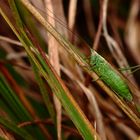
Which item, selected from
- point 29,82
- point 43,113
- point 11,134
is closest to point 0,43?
point 29,82

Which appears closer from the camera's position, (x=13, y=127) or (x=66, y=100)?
(x=66, y=100)

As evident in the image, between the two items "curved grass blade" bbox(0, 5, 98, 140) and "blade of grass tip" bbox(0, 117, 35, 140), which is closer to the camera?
"curved grass blade" bbox(0, 5, 98, 140)

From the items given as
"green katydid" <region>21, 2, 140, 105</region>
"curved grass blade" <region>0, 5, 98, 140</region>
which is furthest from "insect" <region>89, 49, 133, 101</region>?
"curved grass blade" <region>0, 5, 98, 140</region>

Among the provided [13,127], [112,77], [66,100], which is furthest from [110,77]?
[13,127]

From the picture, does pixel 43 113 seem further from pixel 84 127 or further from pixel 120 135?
pixel 84 127

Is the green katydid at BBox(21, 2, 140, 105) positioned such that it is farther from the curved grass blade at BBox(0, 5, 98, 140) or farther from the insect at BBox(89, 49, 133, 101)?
the curved grass blade at BBox(0, 5, 98, 140)

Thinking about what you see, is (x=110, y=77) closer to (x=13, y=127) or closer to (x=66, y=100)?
(x=66, y=100)

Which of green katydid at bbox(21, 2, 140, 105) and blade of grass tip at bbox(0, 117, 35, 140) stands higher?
blade of grass tip at bbox(0, 117, 35, 140)

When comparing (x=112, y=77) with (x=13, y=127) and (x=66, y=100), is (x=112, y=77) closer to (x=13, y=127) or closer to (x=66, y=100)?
(x=66, y=100)

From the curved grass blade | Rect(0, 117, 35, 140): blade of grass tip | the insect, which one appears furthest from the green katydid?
Rect(0, 117, 35, 140): blade of grass tip
